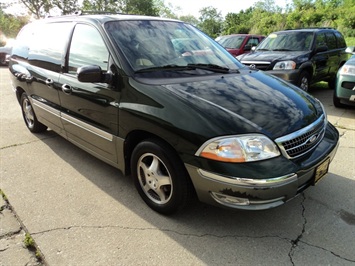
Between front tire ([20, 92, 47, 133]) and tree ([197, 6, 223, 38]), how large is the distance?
172ft

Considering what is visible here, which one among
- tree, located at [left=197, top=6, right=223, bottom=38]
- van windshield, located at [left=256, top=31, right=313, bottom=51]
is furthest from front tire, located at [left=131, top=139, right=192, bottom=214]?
tree, located at [left=197, top=6, right=223, bottom=38]

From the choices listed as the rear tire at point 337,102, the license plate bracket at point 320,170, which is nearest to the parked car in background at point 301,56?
the rear tire at point 337,102

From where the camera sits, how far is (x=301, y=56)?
677 cm

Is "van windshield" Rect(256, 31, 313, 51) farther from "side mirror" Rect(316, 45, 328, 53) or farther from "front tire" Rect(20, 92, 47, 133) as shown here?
"front tire" Rect(20, 92, 47, 133)

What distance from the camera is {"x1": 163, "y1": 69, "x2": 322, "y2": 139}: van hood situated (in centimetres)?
225

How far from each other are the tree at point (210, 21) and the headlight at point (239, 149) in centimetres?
5482

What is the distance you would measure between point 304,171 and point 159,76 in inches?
58.0

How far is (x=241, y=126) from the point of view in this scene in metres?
2.22

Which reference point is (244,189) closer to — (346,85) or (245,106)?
(245,106)

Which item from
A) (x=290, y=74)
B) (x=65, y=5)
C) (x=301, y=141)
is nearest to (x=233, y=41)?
(x=290, y=74)

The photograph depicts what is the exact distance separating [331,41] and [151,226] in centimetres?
778

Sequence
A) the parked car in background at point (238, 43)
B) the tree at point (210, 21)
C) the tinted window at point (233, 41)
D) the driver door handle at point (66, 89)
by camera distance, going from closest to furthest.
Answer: the driver door handle at point (66, 89) < the parked car in background at point (238, 43) < the tinted window at point (233, 41) < the tree at point (210, 21)

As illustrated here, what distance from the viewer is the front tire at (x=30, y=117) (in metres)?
4.75

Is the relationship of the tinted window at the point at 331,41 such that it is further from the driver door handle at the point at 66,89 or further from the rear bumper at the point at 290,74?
the driver door handle at the point at 66,89
